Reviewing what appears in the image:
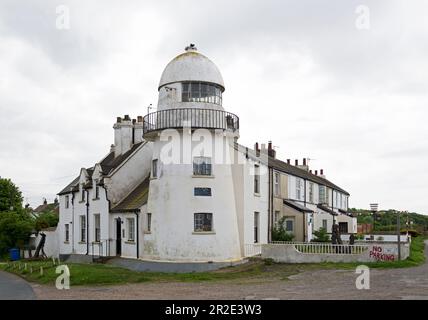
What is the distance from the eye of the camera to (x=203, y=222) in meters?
24.8

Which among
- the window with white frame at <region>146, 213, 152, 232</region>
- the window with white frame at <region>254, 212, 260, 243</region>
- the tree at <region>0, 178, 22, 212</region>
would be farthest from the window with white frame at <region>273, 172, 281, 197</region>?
the tree at <region>0, 178, 22, 212</region>

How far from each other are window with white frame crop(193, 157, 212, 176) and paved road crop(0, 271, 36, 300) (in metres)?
9.38

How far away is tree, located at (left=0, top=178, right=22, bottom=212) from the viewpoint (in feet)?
176

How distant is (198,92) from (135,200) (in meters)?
7.62

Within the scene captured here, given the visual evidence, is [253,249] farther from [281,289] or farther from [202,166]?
[281,289]

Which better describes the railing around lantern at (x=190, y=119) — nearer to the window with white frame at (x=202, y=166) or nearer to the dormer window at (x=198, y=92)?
the dormer window at (x=198, y=92)

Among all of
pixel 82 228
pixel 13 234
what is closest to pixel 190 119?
pixel 82 228

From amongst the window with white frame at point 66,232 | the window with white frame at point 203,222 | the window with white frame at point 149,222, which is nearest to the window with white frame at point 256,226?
the window with white frame at point 203,222

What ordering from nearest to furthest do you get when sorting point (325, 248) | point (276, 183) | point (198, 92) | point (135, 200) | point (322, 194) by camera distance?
point (198, 92), point (325, 248), point (135, 200), point (276, 183), point (322, 194)

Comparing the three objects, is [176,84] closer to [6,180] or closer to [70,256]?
[70,256]

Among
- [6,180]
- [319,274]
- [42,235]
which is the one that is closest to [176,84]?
[319,274]

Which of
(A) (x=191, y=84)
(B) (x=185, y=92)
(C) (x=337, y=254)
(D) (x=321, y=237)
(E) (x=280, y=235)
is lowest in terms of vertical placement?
(C) (x=337, y=254)

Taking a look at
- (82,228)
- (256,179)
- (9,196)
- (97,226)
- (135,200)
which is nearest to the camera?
(135,200)
